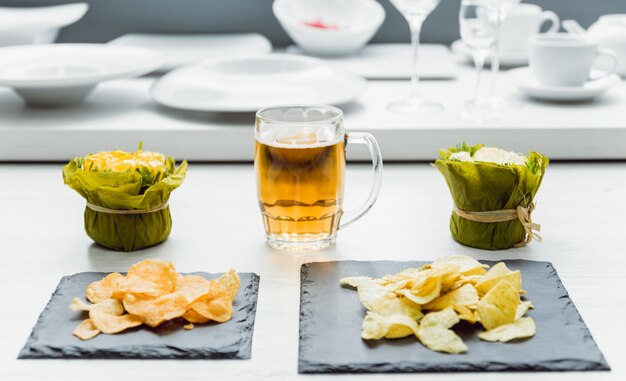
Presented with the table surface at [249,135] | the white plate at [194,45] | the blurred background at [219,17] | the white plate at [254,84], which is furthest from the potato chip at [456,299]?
the blurred background at [219,17]

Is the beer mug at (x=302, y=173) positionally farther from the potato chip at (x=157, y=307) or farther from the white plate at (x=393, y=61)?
the white plate at (x=393, y=61)

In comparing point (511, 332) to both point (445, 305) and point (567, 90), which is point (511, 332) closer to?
point (445, 305)

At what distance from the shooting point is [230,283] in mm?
837

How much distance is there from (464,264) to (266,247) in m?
0.23

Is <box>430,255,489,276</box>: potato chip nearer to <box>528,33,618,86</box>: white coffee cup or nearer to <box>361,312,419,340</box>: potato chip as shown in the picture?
<box>361,312,419,340</box>: potato chip

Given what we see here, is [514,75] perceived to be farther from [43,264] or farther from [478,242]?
[43,264]

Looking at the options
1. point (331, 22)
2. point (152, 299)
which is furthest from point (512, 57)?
point (152, 299)

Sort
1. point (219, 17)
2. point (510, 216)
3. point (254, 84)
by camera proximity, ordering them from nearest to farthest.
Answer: point (510, 216) → point (254, 84) → point (219, 17)

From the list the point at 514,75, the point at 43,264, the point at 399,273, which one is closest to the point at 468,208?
the point at 399,273

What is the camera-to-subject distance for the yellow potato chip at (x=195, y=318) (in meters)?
0.79

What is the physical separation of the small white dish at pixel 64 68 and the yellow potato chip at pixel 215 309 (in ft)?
2.27

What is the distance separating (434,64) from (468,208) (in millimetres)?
866

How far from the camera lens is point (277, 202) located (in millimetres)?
943

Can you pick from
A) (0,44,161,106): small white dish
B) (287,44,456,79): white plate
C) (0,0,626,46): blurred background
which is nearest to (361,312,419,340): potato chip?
(0,44,161,106): small white dish
